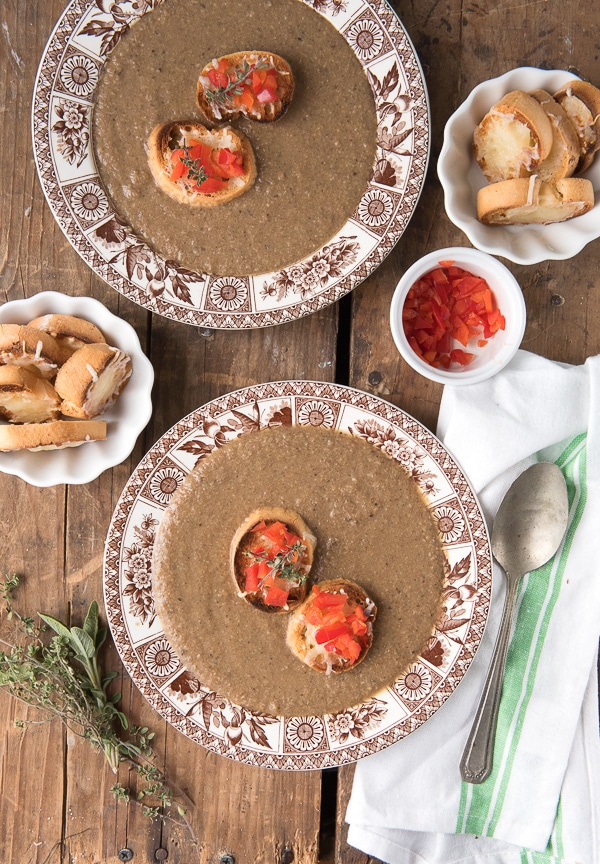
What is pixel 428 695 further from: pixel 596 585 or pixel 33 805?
pixel 33 805

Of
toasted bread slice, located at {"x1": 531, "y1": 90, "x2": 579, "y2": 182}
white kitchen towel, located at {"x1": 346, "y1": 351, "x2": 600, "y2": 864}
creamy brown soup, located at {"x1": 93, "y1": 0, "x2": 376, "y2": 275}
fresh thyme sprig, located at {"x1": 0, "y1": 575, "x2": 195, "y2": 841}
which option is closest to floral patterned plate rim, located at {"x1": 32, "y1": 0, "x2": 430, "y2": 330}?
creamy brown soup, located at {"x1": 93, "y1": 0, "x2": 376, "y2": 275}

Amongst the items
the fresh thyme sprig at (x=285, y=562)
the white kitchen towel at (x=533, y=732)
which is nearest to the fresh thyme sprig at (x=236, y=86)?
the white kitchen towel at (x=533, y=732)

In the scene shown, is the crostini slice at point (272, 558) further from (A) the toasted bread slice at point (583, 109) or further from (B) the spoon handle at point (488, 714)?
(A) the toasted bread slice at point (583, 109)

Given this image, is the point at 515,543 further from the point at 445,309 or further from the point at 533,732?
the point at 445,309

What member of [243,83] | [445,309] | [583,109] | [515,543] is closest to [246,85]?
[243,83]

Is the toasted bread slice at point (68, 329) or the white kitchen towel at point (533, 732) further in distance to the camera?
the white kitchen towel at point (533, 732)

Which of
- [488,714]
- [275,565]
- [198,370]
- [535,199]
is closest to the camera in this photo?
[535,199]
